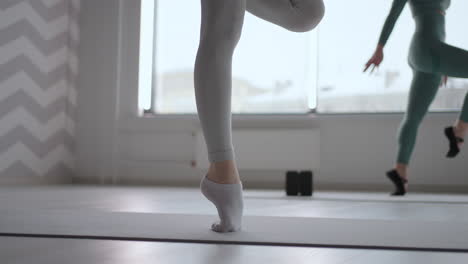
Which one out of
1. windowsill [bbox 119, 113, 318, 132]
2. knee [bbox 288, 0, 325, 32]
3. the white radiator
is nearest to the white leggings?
knee [bbox 288, 0, 325, 32]

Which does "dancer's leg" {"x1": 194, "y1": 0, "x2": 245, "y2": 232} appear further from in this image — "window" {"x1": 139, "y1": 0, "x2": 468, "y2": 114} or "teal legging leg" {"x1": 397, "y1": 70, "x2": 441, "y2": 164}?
"window" {"x1": 139, "y1": 0, "x2": 468, "y2": 114}

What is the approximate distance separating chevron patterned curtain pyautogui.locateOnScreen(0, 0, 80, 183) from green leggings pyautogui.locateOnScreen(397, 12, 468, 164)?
2.85 meters

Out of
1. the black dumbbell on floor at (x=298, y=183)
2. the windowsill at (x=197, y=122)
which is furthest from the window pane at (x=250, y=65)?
the black dumbbell on floor at (x=298, y=183)

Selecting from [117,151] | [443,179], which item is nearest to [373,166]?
[443,179]

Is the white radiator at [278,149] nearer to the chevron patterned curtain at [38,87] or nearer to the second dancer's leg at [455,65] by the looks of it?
the chevron patterned curtain at [38,87]

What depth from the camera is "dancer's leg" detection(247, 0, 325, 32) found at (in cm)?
126

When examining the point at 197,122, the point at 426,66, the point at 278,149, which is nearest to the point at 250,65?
the point at 197,122

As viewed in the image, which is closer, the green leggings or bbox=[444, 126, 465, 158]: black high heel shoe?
the green leggings

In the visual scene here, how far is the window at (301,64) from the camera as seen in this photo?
179 inches

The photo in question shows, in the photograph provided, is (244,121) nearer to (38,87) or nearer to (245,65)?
(245,65)

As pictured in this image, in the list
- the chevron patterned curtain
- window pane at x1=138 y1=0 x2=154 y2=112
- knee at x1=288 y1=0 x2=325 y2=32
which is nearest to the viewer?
knee at x1=288 y1=0 x2=325 y2=32

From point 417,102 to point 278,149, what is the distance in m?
1.57

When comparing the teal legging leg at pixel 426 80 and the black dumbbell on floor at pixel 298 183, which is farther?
the black dumbbell on floor at pixel 298 183

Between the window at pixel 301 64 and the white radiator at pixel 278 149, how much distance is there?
0.32 m
